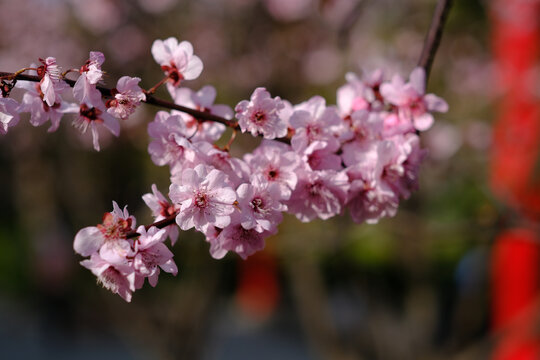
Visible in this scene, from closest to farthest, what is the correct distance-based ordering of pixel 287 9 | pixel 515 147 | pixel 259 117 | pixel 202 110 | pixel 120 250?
1. pixel 120 250
2. pixel 259 117
3. pixel 202 110
4. pixel 515 147
5. pixel 287 9

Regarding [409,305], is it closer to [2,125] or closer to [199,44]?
[199,44]

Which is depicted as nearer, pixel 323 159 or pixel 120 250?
pixel 120 250

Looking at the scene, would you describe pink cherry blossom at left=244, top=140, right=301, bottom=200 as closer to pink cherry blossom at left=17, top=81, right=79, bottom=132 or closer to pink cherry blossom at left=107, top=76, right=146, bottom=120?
pink cherry blossom at left=107, top=76, right=146, bottom=120

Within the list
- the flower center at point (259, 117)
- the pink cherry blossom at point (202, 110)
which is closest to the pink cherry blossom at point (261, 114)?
the flower center at point (259, 117)

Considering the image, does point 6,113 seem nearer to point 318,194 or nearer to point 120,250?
point 120,250

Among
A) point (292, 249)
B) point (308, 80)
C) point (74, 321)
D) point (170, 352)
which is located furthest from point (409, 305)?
point (74, 321)

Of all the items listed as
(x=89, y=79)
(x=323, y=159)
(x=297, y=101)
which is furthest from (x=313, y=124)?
(x=297, y=101)
